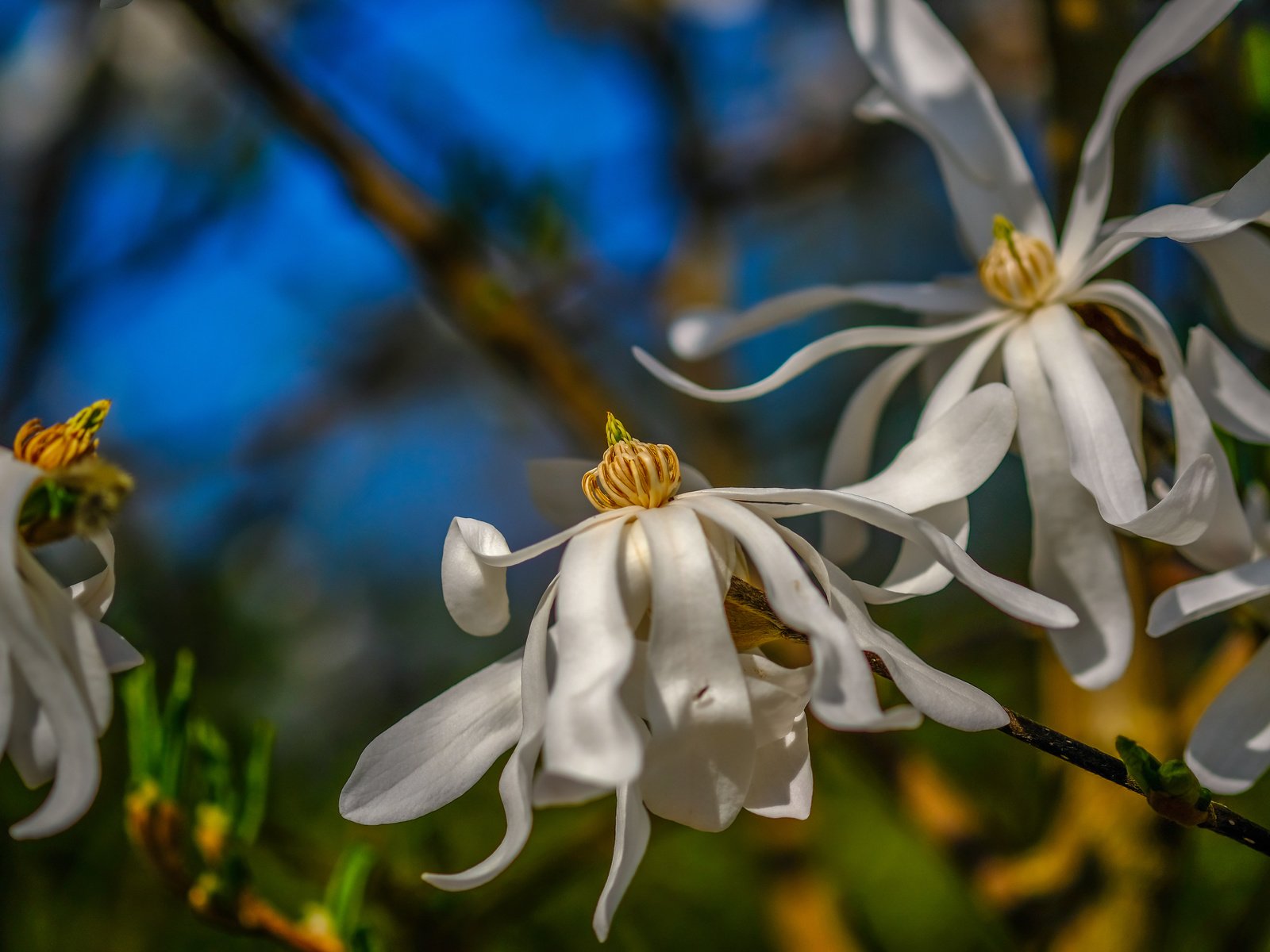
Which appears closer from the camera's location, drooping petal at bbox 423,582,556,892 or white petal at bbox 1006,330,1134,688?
drooping petal at bbox 423,582,556,892

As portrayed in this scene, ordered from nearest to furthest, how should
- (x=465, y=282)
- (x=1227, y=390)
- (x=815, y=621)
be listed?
(x=815, y=621), (x=1227, y=390), (x=465, y=282)

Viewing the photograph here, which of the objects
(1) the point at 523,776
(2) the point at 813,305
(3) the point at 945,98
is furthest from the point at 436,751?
(3) the point at 945,98

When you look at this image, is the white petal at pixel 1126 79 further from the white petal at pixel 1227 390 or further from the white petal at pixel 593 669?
the white petal at pixel 593 669

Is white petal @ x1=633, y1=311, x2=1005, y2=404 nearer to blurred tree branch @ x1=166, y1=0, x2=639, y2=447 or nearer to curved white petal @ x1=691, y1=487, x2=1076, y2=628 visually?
curved white petal @ x1=691, y1=487, x2=1076, y2=628

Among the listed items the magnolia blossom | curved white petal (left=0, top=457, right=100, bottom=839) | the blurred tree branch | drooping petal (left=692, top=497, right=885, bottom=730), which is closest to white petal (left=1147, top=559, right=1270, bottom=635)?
the magnolia blossom

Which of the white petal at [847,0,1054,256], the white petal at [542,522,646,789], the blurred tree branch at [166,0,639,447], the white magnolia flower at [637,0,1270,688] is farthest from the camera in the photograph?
the blurred tree branch at [166,0,639,447]

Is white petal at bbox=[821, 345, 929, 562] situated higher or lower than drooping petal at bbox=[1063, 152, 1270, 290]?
lower

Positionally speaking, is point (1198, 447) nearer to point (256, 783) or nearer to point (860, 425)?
point (860, 425)

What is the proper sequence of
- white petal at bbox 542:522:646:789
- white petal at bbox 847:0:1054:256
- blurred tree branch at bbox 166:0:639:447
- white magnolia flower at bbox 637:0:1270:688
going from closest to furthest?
1. white petal at bbox 542:522:646:789
2. white magnolia flower at bbox 637:0:1270:688
3. white petal at bbox 847:0:1054:256
4. blurred tree branch at bbox 166:0:639:447
